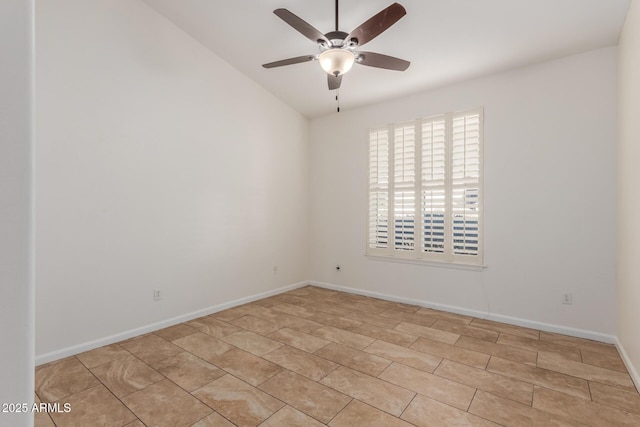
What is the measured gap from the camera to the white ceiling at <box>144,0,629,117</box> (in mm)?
2764

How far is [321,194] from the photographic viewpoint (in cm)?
541

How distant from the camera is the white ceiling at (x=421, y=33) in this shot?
2.76 meters

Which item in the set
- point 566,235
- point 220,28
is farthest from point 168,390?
point 566,235

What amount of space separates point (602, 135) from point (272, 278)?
4459mm

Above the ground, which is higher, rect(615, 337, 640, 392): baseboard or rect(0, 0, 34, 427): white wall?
rect(0, 0, 34, 427): white wall

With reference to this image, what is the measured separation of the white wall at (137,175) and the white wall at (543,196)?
8.03 ft

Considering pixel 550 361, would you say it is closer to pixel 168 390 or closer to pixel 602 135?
pixel 602 135

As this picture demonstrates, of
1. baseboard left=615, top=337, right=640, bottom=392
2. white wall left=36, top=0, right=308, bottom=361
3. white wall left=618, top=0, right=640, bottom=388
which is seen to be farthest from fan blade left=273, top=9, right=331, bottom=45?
baseboard left=615, top=337, right=640, bottom=392

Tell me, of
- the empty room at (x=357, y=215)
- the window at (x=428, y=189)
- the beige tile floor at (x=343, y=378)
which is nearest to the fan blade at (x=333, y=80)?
the empty room at (x=357, y=215)

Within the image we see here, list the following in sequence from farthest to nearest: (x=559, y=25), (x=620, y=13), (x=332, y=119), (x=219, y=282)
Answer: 1. (x=332, y=119)
2. (x=219, y=282)
3. (x=559, y=25)
4. (x=620, y=13)

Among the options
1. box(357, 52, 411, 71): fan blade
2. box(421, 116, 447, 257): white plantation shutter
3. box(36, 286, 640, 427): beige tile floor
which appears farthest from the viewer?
box(421, 116, 447, 257): white plantation shutter

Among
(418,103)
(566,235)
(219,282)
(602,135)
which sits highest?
(418,103)

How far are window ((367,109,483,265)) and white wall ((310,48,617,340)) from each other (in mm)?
152

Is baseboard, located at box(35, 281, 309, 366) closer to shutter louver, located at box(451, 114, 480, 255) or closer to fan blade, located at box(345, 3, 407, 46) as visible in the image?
shutter louver, located at box(451, 114, 480, 255)
